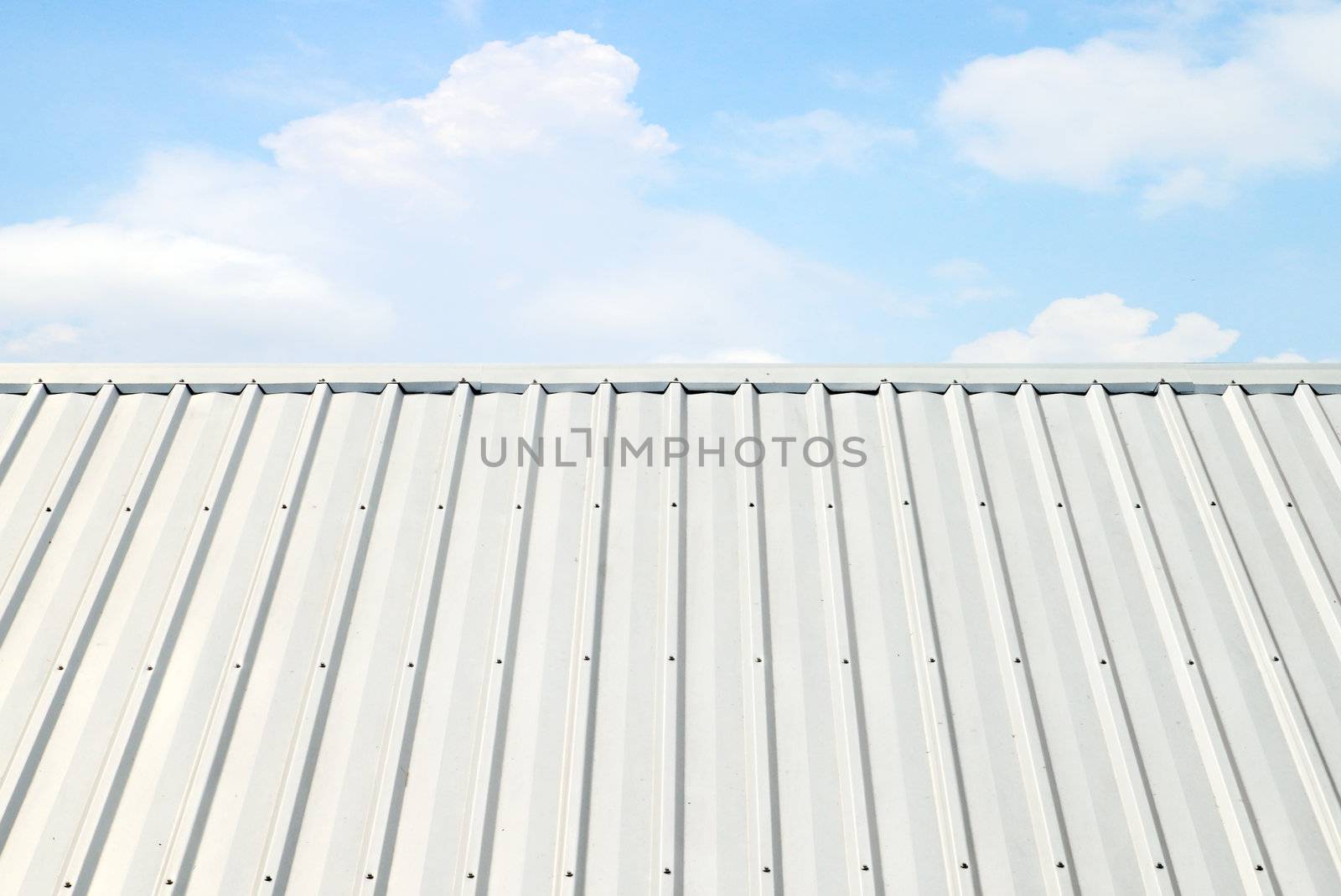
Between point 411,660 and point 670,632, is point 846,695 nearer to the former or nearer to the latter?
point 670,632

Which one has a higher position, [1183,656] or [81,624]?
[81,624]

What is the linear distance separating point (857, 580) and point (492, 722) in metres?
1.75

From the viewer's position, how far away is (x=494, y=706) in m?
3.66

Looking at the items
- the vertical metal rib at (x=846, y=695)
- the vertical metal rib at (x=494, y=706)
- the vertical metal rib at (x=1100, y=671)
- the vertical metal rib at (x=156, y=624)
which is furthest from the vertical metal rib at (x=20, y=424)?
the vertical metal rib at (x=1100, y=671)

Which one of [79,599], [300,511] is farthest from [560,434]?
[79,599]

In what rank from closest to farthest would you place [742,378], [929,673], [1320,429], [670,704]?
[670,704] → [929,673] → [1320,429] → [742,378]

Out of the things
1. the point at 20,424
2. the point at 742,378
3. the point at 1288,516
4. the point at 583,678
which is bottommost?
the point at 583,678

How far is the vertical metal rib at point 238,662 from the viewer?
11.1 feet

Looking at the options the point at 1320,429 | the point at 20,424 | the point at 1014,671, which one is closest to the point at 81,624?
the point at 20,424

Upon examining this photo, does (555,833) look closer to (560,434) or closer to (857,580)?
(857,580)

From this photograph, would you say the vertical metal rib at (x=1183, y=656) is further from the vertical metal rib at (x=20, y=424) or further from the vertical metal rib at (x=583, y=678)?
the vertical metal rib at (x=20, y=424)

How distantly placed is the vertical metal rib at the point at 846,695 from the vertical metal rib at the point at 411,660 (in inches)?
69.1

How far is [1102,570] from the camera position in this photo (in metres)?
4.14

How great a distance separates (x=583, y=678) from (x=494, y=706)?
0.39 metres
